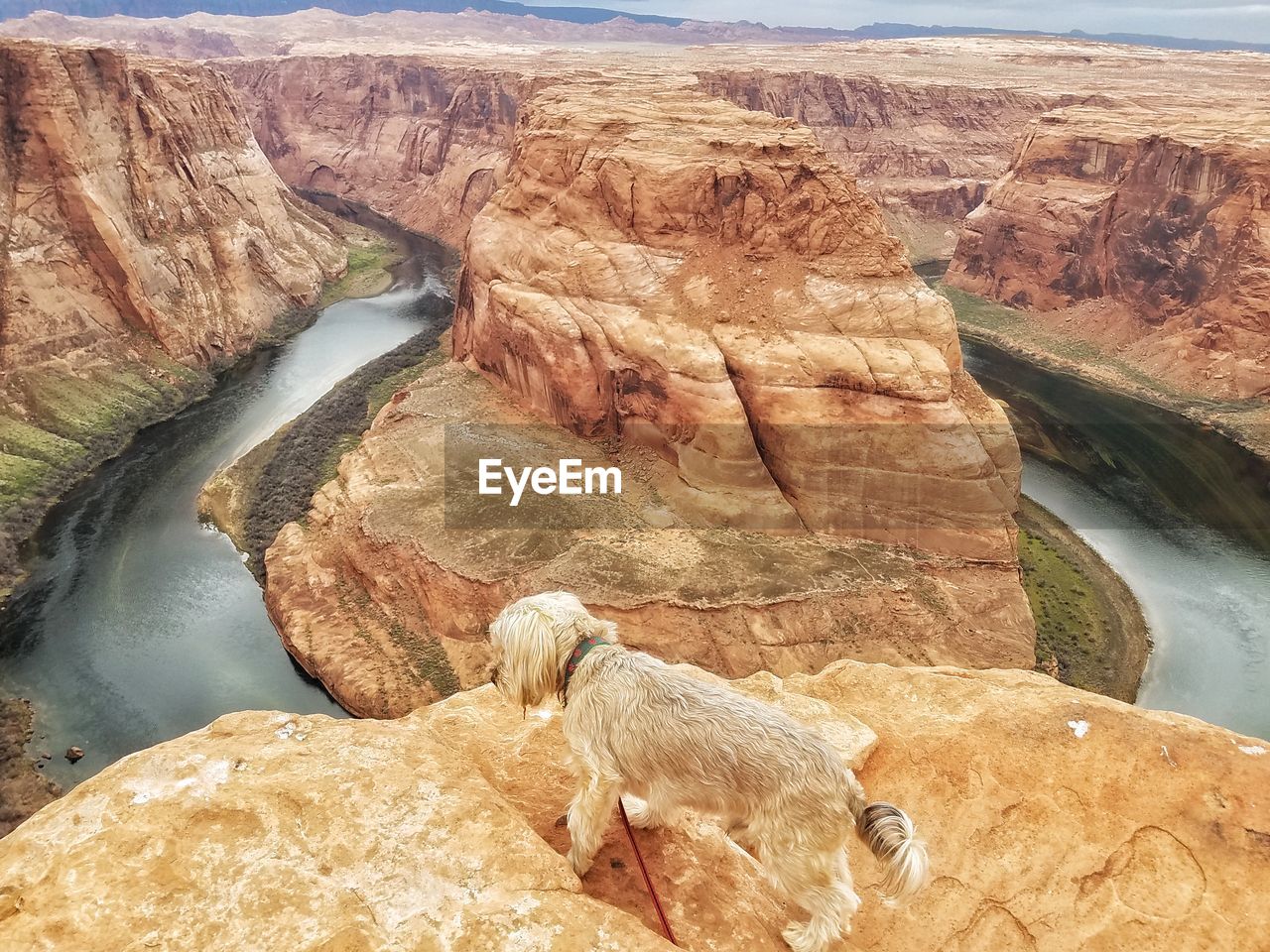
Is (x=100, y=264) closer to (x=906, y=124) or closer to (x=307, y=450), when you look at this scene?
(x=307, y=450)

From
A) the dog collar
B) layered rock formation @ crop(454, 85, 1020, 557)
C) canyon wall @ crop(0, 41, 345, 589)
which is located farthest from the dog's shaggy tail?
canyon wall @ crop(0, 41, 345, 589)

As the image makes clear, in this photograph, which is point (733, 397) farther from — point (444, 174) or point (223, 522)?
point (444, 174)

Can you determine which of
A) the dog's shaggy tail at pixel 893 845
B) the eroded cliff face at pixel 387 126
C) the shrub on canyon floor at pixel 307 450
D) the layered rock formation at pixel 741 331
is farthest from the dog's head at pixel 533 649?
the eroded cliff face at pixel 387 126

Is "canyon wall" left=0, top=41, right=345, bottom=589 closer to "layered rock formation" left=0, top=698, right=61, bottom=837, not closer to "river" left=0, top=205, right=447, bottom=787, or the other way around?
"river" left=0, top=205, right=447, bottom=787

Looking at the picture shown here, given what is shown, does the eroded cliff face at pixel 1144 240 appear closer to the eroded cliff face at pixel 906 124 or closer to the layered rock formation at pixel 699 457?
the eroded cliff face at pixel 906 124

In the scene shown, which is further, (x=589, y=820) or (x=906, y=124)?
(x=906, y=124)

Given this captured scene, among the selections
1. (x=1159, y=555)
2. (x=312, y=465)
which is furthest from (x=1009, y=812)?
(x=312, y=465)

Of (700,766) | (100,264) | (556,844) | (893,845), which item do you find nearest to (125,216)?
(100,264)
